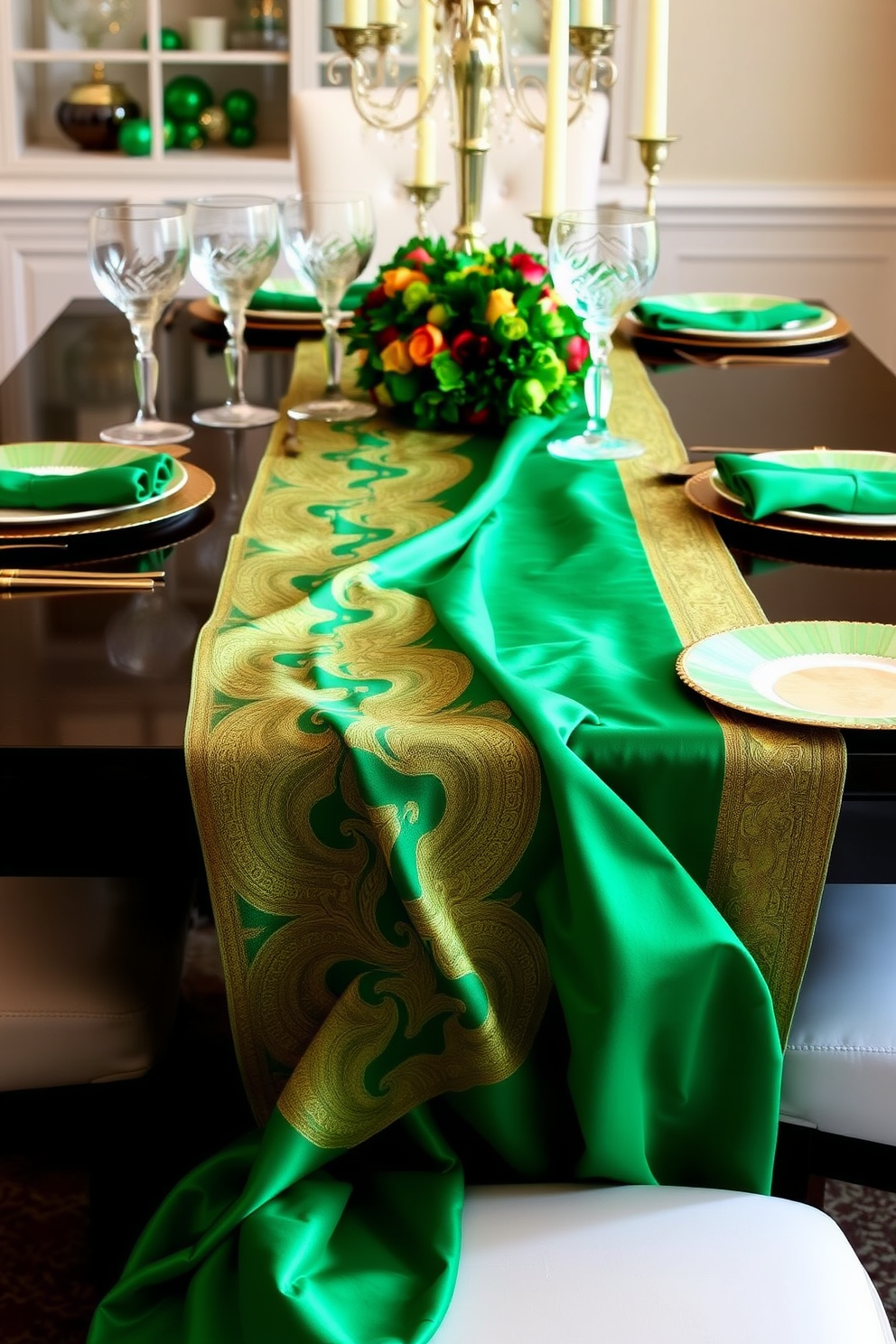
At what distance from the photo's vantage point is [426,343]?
1.52m

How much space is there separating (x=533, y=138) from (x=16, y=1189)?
74.2 inches

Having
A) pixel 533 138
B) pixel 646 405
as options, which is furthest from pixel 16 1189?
pixel 533 138

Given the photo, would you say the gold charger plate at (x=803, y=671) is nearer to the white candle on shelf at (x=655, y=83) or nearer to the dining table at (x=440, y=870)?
the dining table at (x=440, y=870)

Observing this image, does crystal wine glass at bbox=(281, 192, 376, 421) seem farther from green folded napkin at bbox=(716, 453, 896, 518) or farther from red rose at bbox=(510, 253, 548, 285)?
green folded napkin at bbox=(716, 453, 896, 518)

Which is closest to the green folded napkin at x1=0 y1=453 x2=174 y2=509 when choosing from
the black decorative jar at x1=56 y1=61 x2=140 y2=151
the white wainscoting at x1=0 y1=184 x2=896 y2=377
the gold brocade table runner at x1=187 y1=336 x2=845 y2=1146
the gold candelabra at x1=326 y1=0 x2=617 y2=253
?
the gold brocade table runner at x1=187 y1=336 x2=845 y2=1146

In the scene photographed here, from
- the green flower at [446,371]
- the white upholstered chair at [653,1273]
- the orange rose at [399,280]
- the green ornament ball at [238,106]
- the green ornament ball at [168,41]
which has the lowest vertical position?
the white upholstered chair at [653,1273]

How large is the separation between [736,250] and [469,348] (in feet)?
7.83

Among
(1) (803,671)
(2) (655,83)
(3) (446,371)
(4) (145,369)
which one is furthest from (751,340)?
(1) (803,671)

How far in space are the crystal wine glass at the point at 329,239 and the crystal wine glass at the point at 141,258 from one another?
0.14m

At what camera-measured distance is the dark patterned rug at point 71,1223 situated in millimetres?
1179

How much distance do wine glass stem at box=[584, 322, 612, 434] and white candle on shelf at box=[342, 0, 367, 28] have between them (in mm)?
480

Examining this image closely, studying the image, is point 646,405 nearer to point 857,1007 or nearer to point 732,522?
point 732,522

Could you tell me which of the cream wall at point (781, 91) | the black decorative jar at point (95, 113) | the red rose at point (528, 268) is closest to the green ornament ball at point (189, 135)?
the black decorative jar at point (95, 113)

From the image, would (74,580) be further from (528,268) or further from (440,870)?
(528,268)
